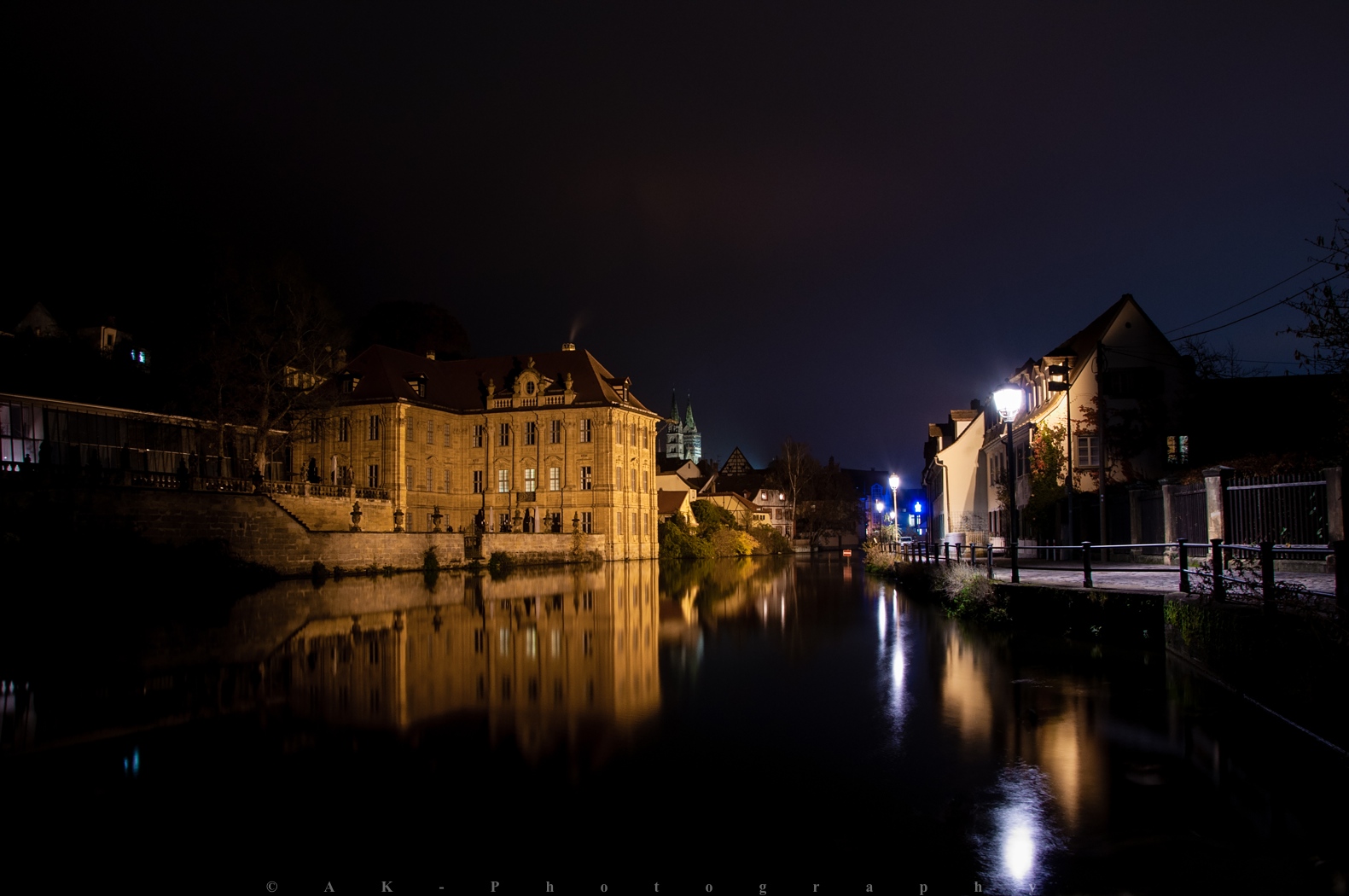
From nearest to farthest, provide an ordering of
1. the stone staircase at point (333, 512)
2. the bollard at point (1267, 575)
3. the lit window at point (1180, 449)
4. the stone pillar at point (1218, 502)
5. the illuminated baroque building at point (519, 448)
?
the bollard at point (1267, 575) → the stone pillar at point (1218, 502) → the lit window at point (1180, 449) → the stone staircase at point (333, 512) → the illuminated baroque building at point (519, 448)

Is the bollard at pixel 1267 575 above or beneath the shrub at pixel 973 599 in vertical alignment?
above

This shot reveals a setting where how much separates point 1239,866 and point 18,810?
7943 mm

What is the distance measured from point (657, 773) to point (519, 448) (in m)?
58.6

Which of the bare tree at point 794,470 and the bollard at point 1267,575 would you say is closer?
the bollard at point 1267,575

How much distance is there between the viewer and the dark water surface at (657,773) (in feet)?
17.6

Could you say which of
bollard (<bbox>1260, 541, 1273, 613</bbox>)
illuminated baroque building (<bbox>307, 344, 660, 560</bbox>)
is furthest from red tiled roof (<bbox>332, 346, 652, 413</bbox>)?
bollard (<bbox>1260, 541, 1273, 613</bbox>)

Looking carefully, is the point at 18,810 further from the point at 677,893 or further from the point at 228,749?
the point at 677,893

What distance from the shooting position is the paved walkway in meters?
14.8

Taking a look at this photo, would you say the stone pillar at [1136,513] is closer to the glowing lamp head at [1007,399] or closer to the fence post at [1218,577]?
the glowing lamp head at [1007,399]

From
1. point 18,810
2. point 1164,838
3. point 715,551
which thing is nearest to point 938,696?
point 1164,838

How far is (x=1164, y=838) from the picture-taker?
5.77 metres

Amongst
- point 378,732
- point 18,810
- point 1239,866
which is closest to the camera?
point 1239,866

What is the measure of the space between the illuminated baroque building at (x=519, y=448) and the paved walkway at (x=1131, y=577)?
39.4 meters

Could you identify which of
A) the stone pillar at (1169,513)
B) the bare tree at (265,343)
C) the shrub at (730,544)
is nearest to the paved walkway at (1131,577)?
the stone pillar at (1169,513)
